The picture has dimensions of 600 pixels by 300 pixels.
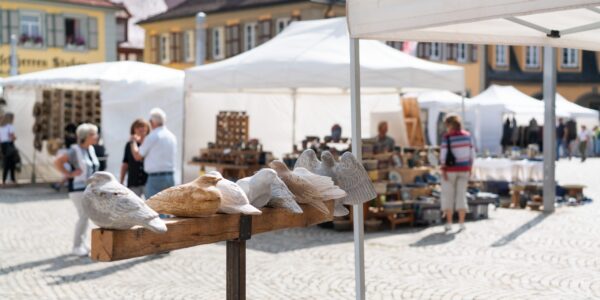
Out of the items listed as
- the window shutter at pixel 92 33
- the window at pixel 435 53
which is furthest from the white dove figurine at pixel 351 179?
the window shutter at pixel 92 33

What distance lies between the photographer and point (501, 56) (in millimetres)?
41750

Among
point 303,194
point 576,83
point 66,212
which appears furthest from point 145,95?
point 576,83

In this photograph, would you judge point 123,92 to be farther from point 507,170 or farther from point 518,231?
point 518,231

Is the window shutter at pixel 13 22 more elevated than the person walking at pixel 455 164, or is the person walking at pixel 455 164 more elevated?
the window shutter at pixel 13 22

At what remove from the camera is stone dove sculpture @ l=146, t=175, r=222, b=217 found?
3514 mm

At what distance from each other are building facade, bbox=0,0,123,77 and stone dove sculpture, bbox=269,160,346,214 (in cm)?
3435

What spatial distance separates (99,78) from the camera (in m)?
16.1

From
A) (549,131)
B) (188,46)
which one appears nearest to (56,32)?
(188,46)

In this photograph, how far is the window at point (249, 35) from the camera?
1515 inches

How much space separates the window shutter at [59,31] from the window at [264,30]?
8.91m

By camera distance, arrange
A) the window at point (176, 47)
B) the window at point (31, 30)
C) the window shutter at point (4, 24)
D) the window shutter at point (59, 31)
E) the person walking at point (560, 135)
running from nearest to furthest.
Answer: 1. the person walking at point (560, 135)
2. the window shutter at point (4, 24)
3. the window at point (31, 30)
4. the window shutter at point (59, 31)
5. the window at point (176, 47)

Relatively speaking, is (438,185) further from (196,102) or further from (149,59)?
(149,59)

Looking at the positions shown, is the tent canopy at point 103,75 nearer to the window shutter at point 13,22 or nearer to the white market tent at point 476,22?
the white market tent at point 476,22

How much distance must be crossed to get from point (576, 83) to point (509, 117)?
12902mm
